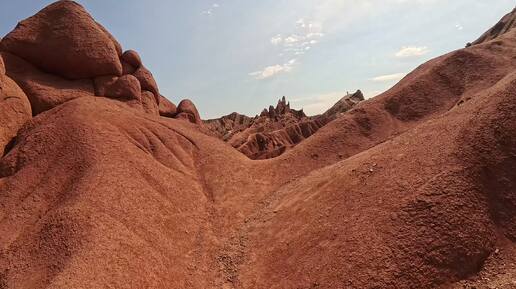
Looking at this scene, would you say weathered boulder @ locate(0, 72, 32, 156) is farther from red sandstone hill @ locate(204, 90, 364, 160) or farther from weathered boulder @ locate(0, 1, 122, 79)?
red sandstone hill @ locate(204, 90, 364, 160)

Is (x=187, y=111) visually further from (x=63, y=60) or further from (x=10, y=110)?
(x=10, y=110)

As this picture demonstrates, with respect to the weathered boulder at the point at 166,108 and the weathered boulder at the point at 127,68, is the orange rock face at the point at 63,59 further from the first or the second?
the weathered boulder at the point at 166,108

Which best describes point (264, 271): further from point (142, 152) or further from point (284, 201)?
point (142, 152)

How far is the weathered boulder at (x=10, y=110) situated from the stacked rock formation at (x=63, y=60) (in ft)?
4.38

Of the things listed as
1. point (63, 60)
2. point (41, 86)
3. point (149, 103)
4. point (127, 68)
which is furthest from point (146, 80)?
point (41, 86)

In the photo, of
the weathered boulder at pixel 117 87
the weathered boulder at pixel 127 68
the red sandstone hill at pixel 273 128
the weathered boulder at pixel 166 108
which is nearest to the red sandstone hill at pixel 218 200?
the weathered boulder at pixel 117 87

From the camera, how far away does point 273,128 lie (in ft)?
217

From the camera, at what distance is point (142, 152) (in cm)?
1939

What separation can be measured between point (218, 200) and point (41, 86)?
13666 millimetres

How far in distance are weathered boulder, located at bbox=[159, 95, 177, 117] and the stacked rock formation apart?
4972 mm

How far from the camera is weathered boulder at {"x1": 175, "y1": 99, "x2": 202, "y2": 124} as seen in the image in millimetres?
33219

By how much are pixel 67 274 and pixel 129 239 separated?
2.58m

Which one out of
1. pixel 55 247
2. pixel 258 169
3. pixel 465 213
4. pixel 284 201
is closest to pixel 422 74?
pixel 258 169

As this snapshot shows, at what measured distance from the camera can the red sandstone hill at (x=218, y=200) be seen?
11.3 m
